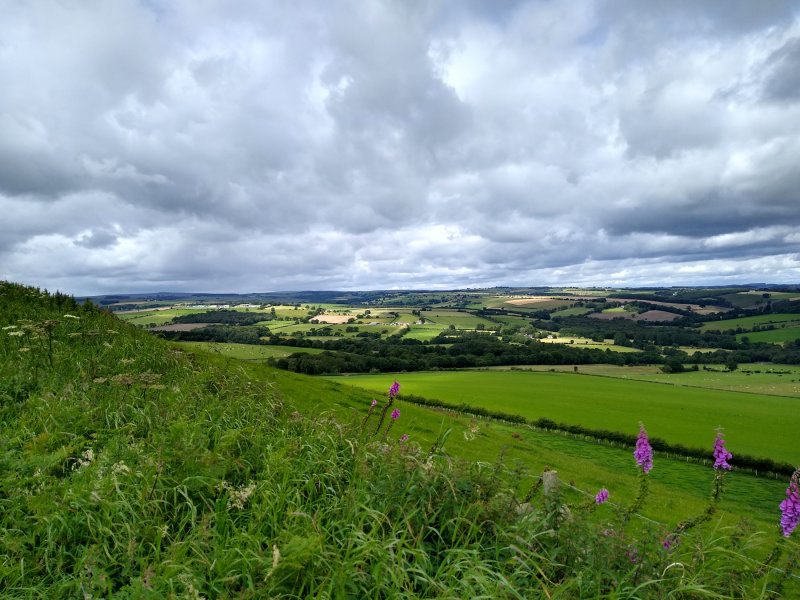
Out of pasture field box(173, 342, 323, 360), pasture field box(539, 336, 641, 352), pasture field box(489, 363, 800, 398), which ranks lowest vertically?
pasture field box(489, 363, 800, 398)

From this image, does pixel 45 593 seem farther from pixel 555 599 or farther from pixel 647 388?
pixel 647 388

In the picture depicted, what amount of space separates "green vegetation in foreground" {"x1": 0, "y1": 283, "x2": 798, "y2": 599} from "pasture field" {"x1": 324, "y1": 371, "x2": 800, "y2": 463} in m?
49.6

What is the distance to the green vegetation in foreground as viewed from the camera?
11.3 ft

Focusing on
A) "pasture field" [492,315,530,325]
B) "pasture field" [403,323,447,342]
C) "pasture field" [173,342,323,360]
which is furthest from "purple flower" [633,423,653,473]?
"pasture field" [492,315,530,325]

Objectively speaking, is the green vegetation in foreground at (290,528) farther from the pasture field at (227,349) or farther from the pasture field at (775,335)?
the pasture field at (775,335)

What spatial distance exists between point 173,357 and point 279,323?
130824 millimetres

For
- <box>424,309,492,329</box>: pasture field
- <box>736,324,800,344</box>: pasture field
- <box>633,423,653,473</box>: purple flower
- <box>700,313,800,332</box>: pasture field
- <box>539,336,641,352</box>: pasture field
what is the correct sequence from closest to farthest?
<box>633,423,653,473</box>: purple flower < <box>539,336,641,352</box>: pasture field < <box>736,324,800,344</box>: pasture field < <box>700,313,800,332</box>: pasture field < <box>424,309,492,329</box>: pasture field

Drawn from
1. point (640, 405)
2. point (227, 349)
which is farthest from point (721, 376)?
point (227, 349)

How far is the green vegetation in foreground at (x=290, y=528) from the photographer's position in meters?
3.43

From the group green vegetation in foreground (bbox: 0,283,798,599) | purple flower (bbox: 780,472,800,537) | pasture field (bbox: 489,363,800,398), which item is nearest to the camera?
green vegetation in foreground (bbox: 0,283,798,599)

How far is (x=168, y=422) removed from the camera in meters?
5.97

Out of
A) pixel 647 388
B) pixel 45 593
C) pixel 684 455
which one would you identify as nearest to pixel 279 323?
pixel 647 388

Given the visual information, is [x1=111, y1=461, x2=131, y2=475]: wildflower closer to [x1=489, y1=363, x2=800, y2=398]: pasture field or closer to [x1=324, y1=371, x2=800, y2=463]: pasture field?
[x1=324, y1=371, x2=800, y2=463]: pasture field

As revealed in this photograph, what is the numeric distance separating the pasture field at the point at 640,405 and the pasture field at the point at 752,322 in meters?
110
